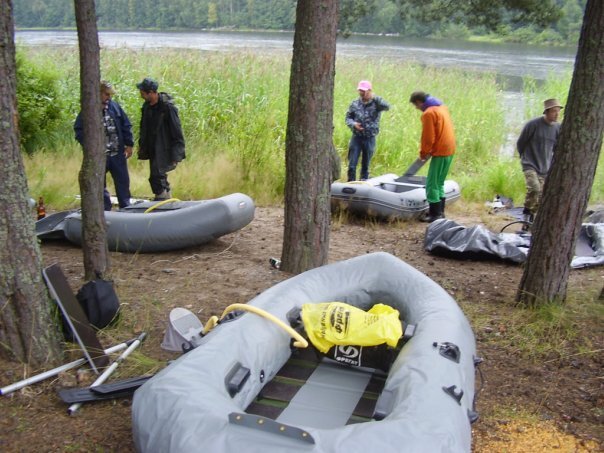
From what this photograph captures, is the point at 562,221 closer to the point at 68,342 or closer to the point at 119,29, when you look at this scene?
the point at 68,342

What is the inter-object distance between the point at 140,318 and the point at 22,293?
99 cm

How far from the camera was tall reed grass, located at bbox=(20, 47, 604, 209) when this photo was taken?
25.2 feet

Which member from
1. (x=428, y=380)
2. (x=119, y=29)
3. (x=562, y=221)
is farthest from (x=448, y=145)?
(x=119, y=29)

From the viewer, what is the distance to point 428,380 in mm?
2312

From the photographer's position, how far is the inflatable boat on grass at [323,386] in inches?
75.9

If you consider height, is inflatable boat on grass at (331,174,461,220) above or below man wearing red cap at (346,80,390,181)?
below

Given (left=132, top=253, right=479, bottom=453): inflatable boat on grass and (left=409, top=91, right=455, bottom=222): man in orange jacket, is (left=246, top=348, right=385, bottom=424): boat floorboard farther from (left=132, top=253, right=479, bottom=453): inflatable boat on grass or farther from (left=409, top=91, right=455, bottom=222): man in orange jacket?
(left=409, top=91, right=455, bottom=222): man in orange jacket

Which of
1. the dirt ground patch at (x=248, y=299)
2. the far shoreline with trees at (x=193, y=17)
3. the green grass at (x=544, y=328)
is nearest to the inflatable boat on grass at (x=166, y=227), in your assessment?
the dirt ground patch at (x=248, y=299)

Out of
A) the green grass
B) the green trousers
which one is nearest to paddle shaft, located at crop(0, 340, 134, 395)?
the green grass

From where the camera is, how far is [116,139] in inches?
232

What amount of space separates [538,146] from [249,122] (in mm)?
4223

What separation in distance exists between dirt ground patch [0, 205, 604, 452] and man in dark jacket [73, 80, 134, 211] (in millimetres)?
938

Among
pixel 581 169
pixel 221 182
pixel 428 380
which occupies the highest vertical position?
pixel 581 169

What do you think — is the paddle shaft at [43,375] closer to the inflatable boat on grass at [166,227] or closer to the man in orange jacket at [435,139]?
the inflatable boat on grass at [166,227]
